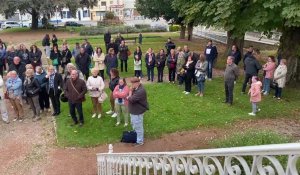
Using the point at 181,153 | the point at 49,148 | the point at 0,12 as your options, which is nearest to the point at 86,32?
the point at 0,12

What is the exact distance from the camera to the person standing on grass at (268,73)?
14.8m

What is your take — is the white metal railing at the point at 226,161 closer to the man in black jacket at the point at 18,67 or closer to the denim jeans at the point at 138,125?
the denim jeans at the point at 138,125

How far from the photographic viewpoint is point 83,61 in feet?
53.9

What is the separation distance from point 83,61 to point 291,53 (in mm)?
9295

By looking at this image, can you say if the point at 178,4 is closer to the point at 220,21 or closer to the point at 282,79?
the point at 220,21

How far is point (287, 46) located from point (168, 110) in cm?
699

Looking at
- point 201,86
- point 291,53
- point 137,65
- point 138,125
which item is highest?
point 291,53

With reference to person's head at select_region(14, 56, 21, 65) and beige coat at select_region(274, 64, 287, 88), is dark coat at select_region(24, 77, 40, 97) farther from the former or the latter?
beige coat at select_region(274, 64, 287, 88)

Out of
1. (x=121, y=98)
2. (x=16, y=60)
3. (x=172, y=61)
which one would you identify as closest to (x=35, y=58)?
(x=16, y=60)

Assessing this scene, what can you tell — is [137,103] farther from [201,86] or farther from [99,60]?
[99,60]

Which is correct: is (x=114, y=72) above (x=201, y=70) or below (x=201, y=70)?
above

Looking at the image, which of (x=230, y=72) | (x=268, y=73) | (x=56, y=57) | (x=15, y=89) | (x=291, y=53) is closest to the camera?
Result: (x=15, y=89)

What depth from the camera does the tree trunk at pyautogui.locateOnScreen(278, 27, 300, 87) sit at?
54.3 ft

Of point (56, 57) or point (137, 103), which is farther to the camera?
point (56, 57)
